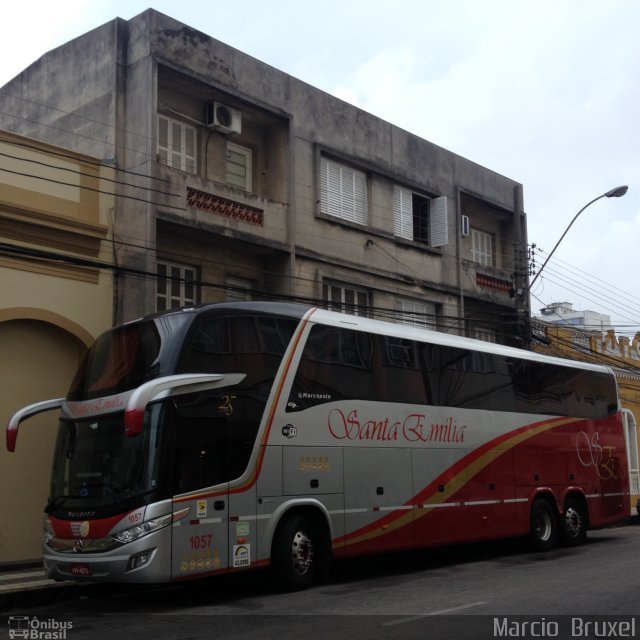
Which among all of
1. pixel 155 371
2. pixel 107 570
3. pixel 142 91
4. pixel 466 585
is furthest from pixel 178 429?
pixel 142 91

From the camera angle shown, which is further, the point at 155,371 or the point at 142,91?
the point at 142,91

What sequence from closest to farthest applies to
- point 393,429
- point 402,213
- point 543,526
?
point 393,429
point 543,526
point 402,213

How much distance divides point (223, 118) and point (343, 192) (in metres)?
4.12

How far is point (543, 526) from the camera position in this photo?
17344 millimetres

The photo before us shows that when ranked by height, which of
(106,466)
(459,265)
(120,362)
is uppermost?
(459,265)

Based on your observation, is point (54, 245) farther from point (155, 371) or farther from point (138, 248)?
point (155, 371)

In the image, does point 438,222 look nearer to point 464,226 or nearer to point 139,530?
point 464,226

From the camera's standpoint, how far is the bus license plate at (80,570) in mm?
10516

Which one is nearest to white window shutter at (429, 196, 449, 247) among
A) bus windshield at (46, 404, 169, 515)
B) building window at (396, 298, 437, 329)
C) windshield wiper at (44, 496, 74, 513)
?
building window at (396, 298, 437, 329)

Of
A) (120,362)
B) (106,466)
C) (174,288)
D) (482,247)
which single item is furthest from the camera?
(482,247)

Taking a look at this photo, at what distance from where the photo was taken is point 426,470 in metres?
14.5

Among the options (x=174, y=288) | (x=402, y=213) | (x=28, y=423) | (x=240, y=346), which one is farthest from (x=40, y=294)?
(x=402, y=213)

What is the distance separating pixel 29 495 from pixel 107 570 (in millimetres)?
5363

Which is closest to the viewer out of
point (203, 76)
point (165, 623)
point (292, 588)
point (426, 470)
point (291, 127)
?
point (165, 623)
